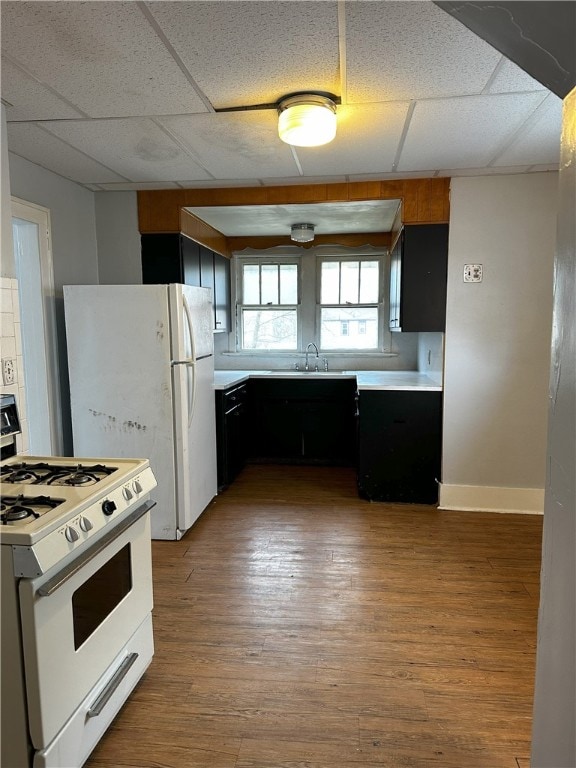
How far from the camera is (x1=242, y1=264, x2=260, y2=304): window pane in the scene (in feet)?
16.9

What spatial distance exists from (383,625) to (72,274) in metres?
2.98

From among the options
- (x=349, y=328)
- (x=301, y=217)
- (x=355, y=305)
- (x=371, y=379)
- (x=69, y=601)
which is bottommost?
(x=69, y=601)

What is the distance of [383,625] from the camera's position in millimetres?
2176

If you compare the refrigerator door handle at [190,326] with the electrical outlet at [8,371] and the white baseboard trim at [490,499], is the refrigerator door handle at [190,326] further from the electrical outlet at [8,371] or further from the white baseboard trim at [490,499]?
the white baseboard trim at [490,499]

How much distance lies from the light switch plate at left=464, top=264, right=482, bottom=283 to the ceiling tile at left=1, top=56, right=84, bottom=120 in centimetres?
256

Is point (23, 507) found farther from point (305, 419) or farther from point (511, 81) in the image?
point (305, 419)

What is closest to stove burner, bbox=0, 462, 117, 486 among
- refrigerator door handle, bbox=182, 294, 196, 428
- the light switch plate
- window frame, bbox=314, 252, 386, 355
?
refrigerator door handle, bbox=182, 294, 196, 428

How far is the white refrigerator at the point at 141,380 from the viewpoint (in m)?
2.90

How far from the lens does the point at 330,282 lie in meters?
5.04

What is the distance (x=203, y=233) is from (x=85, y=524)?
334cm

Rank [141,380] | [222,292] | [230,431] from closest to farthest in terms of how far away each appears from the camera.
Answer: [141,380]
[230,431]
[222,292]

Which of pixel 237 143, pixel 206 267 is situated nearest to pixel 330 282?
pixel 206 267

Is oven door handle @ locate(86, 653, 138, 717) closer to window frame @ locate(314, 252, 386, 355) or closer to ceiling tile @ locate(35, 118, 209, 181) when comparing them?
ceiling tile @ locate(35, 118, 209, 181)

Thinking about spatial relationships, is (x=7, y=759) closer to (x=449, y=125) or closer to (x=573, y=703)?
(x=573, y=703)
